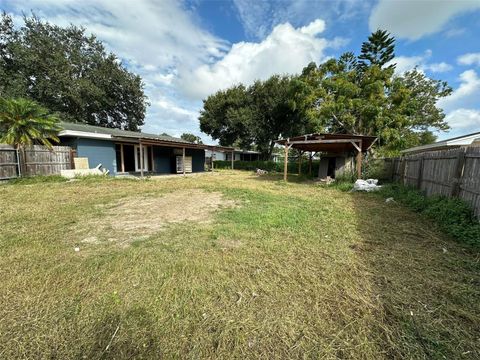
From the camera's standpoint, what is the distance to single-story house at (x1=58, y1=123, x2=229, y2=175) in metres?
10.6

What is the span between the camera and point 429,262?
2682 mm

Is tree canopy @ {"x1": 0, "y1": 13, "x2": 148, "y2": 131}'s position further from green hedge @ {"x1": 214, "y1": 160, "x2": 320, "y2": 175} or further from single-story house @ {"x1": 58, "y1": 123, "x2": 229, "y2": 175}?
green hedge @ {"x1": 214, "y1": 160, "x2": 320, "y2": 175}

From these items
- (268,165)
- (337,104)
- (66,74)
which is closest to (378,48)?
(337,104)

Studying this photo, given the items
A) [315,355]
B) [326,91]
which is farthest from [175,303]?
[326,91]

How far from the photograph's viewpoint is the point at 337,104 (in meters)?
16.4

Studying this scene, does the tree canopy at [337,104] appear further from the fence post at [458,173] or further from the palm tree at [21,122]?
the palm tree at [21,122]

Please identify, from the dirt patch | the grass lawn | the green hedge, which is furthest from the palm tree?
the green hedge

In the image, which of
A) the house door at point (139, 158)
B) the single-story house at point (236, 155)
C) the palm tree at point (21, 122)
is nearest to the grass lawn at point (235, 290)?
the palm tree at point (21, 122)

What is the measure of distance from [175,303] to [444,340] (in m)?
2.10

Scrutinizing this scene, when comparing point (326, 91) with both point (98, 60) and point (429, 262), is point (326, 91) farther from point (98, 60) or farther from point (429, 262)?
point (98, 60)

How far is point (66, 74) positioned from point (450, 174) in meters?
27.3

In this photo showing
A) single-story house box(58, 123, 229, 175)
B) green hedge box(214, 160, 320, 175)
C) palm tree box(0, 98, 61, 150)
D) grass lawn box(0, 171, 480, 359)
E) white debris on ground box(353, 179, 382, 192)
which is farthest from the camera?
green hedge box(214, 160, 320, 175)

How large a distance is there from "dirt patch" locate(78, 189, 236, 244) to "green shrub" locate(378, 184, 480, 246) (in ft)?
14.2

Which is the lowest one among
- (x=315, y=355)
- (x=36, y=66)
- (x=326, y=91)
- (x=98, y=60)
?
(x=315, y=355)
